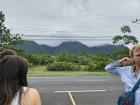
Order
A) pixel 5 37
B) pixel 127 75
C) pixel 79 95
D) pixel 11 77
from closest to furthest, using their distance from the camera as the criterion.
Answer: pixel 11 77, pixel 127 75, pixel 79 95, pixel 5 37

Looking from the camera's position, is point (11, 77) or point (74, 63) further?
point (74, 63)

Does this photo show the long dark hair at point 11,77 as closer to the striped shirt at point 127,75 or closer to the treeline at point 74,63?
the striped shirt at point 127,75

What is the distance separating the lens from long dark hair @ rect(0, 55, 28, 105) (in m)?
4.05

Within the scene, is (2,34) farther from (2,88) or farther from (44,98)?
(2,88)

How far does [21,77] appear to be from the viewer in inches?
162

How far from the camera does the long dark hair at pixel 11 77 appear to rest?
405 centimetres

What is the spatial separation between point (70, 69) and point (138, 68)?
36092mm

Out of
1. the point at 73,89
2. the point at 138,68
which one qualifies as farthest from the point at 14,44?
the point at 138,68

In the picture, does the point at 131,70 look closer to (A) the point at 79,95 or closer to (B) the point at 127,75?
(B) the point at 127,75

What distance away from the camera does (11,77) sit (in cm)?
407

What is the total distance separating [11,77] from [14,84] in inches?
2.3

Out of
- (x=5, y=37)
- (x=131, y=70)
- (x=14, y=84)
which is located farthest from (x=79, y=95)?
(x=5, y=37)

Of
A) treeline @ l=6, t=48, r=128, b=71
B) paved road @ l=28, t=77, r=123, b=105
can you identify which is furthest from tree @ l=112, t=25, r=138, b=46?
paved road @ l=28, t=77, r=123, b=105

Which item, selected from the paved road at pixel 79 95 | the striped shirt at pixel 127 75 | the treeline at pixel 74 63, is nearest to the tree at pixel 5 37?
the treeline at pixel 74 63
